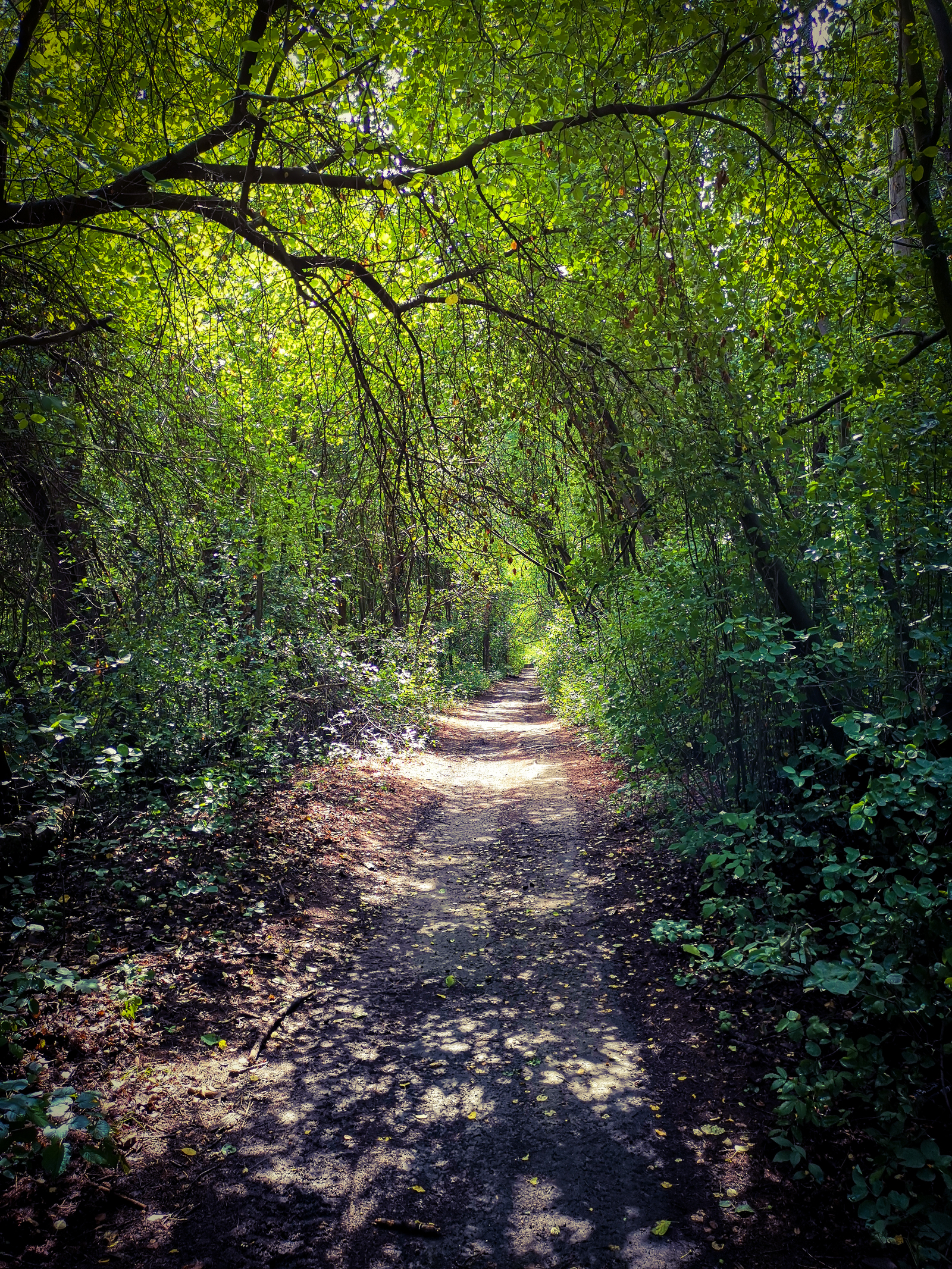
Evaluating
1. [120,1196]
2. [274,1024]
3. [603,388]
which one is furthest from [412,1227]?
[603,388]

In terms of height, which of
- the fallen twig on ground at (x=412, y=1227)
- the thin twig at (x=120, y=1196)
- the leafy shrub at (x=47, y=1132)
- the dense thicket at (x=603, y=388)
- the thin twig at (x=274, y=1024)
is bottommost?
the thin twig at (x=274, y=1024)

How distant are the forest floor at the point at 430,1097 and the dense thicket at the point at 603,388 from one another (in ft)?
1.32

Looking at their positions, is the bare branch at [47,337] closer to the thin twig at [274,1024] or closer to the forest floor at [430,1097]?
the forest floor at [430,1097]

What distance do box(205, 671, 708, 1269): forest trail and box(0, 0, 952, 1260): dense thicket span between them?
711 mm

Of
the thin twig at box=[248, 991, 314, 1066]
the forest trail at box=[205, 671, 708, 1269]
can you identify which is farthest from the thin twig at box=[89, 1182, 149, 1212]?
the thin twig at box=[248, 991, 314, 1066]

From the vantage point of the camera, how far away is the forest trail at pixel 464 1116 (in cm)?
261

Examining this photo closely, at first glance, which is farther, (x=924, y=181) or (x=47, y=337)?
(x=924, y=181)

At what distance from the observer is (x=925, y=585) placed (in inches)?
158

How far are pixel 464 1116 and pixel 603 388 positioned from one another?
4.18 meters

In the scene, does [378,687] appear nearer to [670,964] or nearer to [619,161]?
[670,964]

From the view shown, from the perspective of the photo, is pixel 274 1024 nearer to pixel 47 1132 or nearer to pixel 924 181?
pixel 47 1132

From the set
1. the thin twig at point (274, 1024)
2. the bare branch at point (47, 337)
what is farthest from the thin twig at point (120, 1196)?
the bare branch at point (47, 337)

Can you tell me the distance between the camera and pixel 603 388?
4324mm

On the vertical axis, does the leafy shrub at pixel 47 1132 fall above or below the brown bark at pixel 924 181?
below
